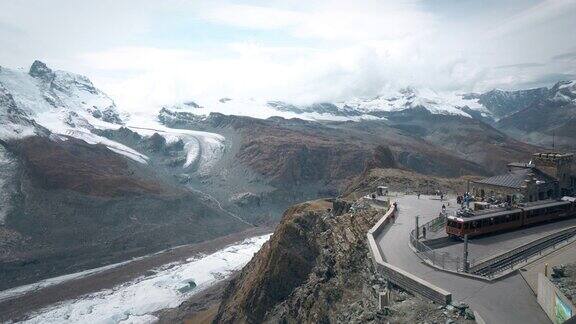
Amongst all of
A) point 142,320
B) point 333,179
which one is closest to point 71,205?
point 142,320

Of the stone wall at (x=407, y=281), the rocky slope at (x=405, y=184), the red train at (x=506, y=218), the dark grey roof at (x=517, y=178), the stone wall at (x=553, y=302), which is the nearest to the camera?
A: the stone wall at (x=553, y=302)

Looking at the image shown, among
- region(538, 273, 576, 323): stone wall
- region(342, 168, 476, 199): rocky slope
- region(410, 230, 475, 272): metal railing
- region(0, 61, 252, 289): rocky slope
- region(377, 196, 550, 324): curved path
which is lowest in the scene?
region(0, 61, 252, 289): rocky slope

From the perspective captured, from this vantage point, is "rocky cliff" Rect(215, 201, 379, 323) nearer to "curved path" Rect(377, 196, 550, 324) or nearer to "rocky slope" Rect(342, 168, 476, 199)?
"curved path" Rect(377, 196, 550, 324)

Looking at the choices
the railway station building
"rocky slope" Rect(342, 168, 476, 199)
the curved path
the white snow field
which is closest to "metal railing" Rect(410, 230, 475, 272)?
the curved path

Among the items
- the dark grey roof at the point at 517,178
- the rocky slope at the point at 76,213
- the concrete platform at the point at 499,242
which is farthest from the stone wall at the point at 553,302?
the rocky slope at the point at 76,213

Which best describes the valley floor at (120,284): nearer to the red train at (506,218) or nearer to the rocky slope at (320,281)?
the rocky slope at (320,281)

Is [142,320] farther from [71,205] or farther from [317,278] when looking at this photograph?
[71,205]

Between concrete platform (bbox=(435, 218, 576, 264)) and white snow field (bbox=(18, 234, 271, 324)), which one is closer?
concrete platform (bbox=(435, 218, 576, 264))

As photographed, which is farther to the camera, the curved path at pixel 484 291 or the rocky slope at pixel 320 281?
the rocky slope at pixel 320 281
